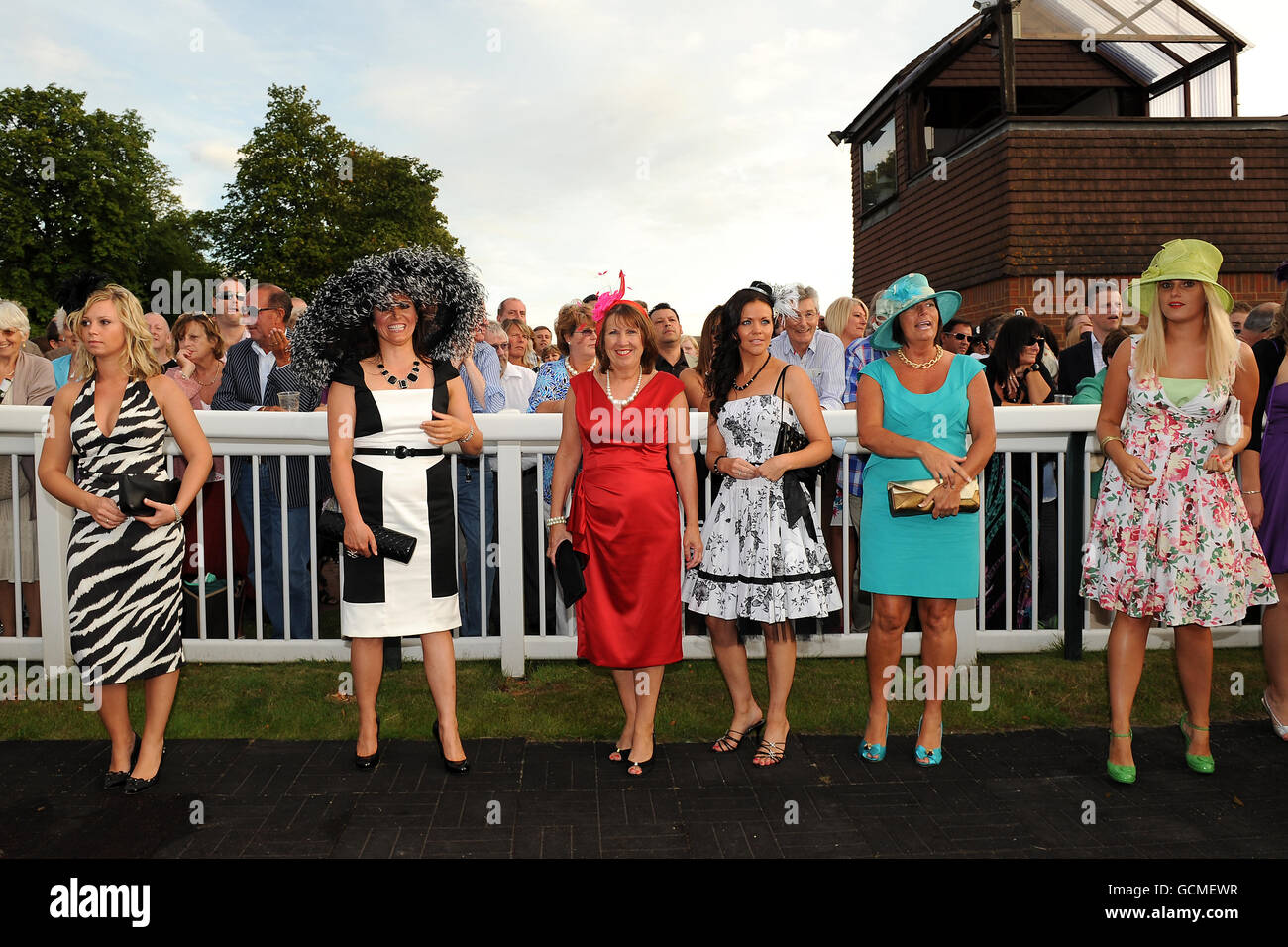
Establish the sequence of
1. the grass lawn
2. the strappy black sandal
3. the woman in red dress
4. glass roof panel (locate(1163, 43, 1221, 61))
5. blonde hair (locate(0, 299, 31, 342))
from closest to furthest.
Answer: the woman in red dress → the strappy black sandal → the grass lawn → blonde hair (locate(0, 299, 31, 342)) → glass roof panel (locate(1163, 43, 1221, 61))

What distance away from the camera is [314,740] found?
4.29m

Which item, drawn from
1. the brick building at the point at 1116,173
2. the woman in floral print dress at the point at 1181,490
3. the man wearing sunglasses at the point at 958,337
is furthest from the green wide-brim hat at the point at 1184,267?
the brick building at the point at 1116,173

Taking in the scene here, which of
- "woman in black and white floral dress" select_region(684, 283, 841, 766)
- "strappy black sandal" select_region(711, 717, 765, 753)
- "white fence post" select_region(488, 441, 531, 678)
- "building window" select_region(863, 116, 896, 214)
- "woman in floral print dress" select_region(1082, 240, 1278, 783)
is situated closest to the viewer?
"woman in floral print dress" select_region(1082, 240, 1278, 783)

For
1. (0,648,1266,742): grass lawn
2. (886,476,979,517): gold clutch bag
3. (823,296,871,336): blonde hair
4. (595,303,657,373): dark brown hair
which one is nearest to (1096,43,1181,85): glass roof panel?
(823,296,871,336): blonde hair

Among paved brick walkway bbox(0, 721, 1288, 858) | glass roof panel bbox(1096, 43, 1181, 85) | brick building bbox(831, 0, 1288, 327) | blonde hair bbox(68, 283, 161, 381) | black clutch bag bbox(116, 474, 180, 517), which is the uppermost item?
glass roof panel bbox(1096, 43, 1181, 85)

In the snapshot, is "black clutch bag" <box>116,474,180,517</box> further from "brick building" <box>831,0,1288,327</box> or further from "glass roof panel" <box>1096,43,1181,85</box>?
"glass roof panel" <box>1096,43,1181,85</box>

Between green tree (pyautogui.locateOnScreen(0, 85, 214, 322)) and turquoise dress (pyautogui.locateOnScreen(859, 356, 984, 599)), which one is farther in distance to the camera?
green tree (pyautogui.locateOnScreen(0, 85, 214, 322))

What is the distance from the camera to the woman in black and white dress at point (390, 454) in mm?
3867

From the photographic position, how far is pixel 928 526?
13.0ft

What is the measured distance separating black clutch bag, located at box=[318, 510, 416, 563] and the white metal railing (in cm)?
108

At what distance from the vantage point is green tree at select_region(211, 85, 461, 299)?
1462 inches

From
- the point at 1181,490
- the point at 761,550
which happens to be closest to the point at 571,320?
the point at 761,550
